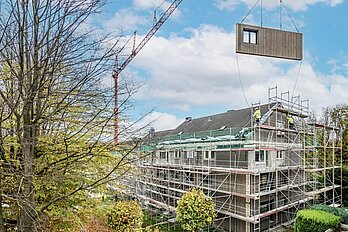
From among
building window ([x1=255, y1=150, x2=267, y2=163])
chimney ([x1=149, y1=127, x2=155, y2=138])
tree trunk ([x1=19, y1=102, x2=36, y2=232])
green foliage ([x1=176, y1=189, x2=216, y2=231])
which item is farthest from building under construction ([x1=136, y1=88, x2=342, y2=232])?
tree trunk ([x1=19, y1=102, x2=36, y2=232])

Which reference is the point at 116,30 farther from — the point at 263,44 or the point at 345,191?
the point at 345,191

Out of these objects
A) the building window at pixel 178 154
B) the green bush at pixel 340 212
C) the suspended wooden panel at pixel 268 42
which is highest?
the suspended wooden panel at pixel 268 42

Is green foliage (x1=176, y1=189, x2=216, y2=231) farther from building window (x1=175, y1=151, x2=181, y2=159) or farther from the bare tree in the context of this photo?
the bare tree

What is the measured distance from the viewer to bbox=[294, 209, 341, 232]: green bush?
1086 cm

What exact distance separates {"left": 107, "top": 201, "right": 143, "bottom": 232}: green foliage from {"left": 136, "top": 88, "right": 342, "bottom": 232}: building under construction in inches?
52.8

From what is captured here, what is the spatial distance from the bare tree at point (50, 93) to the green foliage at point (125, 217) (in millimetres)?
8045

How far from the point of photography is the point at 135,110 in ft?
15.8

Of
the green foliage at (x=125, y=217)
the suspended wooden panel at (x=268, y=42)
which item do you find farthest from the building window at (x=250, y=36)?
the green foliage at (x=125, y=217)

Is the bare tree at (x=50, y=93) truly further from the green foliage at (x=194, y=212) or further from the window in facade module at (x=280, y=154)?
the window in facade module at (x=280, y=154)

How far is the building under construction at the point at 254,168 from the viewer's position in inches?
608

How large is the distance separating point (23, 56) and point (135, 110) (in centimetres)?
170

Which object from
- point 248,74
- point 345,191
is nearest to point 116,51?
point 248,74

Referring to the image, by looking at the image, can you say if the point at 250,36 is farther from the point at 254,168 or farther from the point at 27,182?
the point at 254,168

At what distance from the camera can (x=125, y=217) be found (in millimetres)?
12672
